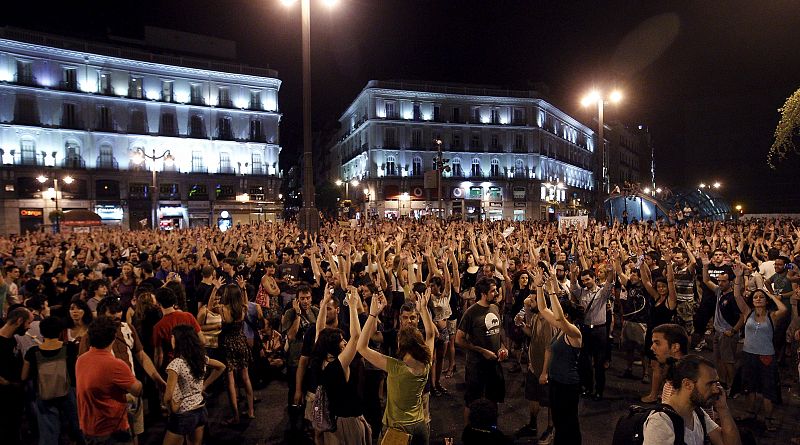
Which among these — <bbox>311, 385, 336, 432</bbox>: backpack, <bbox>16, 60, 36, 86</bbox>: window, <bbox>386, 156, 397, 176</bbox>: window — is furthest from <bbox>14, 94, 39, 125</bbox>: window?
<bbox>311, 385, 336, 432</bbox>: backpack

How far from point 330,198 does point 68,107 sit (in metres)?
25.5

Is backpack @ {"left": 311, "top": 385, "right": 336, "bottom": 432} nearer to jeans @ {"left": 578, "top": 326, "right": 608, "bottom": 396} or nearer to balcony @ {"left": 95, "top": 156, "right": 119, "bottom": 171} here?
jeans @ {"left": 578, "top": 326, "right": 608, "bottom": 396}

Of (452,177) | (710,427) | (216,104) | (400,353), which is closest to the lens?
(710,427)

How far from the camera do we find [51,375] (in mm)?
4410

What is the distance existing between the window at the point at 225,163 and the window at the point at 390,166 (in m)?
15.6

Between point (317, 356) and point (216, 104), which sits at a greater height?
point (216, 104)

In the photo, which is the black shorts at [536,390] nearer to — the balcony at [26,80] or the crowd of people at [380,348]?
the crowd of people at [380,348]

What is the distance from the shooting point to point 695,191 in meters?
33.4

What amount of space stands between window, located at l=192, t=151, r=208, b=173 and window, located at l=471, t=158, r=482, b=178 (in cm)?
2795

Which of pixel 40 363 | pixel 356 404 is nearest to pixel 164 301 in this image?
pixel 40 363

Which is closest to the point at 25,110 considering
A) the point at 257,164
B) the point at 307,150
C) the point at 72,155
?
the point at 72,155

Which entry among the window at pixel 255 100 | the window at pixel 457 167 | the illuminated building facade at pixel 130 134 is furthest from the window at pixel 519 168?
the window at pixel 255 100

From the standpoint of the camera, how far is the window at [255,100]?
47.2m

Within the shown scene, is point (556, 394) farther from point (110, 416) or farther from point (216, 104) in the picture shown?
point (216, 104)
